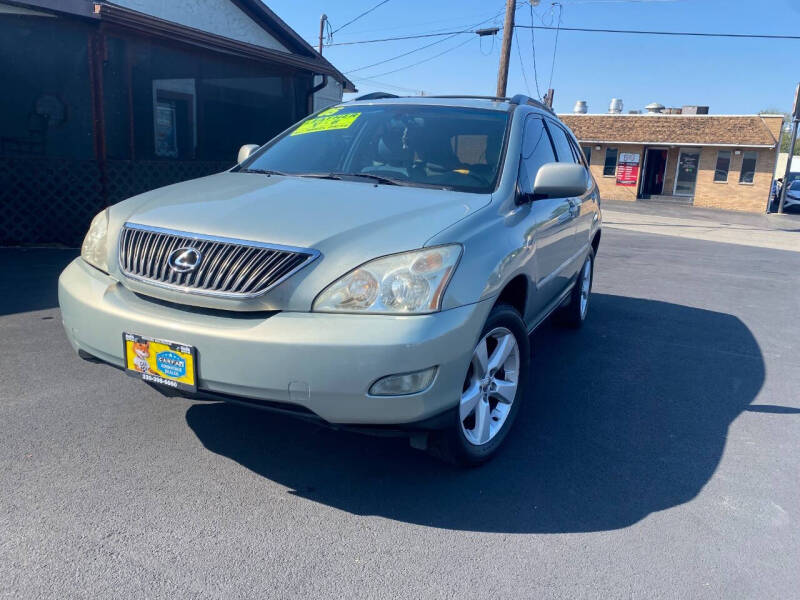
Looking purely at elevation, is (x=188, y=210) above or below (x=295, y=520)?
above

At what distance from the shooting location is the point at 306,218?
9.34 ft

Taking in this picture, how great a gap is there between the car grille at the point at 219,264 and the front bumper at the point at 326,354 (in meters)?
0.11

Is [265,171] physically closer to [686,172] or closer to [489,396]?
[489,396]

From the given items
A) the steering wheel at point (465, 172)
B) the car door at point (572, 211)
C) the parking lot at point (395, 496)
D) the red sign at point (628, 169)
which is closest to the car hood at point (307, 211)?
the steering wheel at point (465, 172)

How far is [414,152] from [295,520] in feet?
7.26

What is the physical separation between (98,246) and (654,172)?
109ft

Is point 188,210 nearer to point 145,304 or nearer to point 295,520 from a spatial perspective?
point 145,304

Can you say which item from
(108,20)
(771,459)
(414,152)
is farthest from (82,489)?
(108,20)

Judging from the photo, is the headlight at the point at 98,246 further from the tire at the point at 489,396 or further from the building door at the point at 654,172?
the building door at the point at 654,172

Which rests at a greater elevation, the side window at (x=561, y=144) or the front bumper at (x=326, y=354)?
the side window at (x=561, y=144)

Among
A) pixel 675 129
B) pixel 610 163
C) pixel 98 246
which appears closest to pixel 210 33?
pixel 98 246

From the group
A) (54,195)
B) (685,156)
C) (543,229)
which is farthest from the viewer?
(685,156)

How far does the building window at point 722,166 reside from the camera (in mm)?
29734

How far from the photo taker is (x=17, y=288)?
6.25 m
